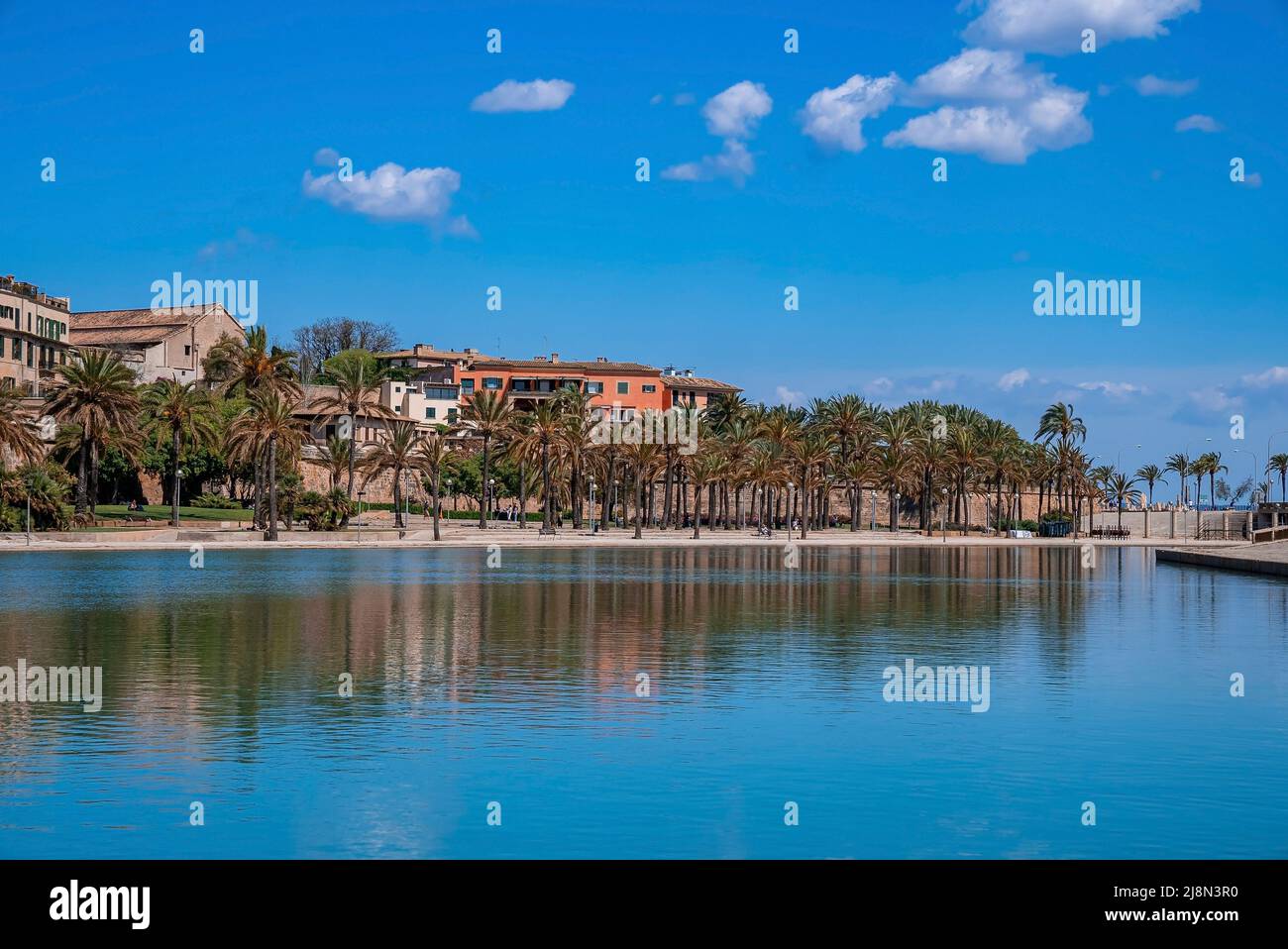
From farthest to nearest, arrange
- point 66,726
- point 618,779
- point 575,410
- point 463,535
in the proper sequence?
1. point 575,410
2. point 463,535
3. point 66,726
4. point 618,779

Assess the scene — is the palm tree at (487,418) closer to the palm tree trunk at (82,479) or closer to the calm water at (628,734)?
the palm tree trunk at (82,479)

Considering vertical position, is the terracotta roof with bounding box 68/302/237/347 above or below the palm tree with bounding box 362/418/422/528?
above

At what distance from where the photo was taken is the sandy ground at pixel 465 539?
69.0 meters

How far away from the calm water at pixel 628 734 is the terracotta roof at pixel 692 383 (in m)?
110

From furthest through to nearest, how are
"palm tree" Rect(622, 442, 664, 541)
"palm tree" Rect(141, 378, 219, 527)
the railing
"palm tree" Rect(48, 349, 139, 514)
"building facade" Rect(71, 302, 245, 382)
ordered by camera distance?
the railing
"building facade" Rect(71, 302, 245, 382)
"palm tree" Rect(622, 442, 664, 541)
"palm tree" Rect(141, 378, 219, 527)
"palm tree" Rect(48, 349, 139, 514)

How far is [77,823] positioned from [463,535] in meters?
74.3

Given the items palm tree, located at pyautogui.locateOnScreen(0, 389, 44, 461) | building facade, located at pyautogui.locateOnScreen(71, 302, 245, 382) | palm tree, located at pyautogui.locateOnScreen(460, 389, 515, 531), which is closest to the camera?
palm tree, located at pyautogui.locateOnScreen(0, 389, 44, 461)

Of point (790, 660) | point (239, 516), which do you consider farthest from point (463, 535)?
point (790, 660)

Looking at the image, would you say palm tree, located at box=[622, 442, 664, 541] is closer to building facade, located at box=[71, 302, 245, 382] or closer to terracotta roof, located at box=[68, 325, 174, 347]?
building facade, located at box=[71, 302, 245, 382]

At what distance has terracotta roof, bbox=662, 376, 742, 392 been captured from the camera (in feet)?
487

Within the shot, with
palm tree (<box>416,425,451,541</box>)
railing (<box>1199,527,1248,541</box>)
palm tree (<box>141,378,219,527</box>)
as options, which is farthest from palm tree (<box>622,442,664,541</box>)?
railing (<box>1199,527,1248,541</box>)

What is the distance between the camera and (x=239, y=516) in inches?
3585

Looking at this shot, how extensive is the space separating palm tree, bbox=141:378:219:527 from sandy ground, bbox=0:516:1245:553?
6434 mm
